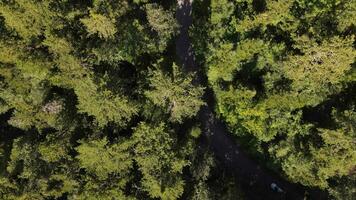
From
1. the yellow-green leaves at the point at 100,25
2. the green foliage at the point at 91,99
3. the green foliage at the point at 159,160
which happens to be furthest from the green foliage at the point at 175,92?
the yellow-green leaves at the point at 100,25

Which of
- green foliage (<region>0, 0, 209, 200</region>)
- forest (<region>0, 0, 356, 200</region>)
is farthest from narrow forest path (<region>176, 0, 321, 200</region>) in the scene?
green foliage (<region>0, 0, 209, 200</region>)

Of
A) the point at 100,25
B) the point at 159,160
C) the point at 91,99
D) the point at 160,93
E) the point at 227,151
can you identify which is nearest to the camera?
the point at 100,25

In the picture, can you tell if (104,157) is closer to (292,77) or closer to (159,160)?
(159,160)

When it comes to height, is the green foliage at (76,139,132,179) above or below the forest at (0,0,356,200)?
below

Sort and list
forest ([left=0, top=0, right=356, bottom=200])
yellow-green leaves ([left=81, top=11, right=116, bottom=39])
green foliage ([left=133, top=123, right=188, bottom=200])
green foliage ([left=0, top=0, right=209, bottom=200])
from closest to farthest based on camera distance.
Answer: yellow-green leaves ([left=81, top=11, right=116, bottom=39])
forest ([left=0, top=0, right=356, bottom=200])
green foliage ([left=0, top=0, right=209, bottom=200])
green foliage ([left=133, top=123, right=188, bottom=200])

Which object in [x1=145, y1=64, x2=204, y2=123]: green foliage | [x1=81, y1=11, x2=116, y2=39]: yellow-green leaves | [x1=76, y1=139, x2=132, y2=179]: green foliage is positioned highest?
[x1=81, y1=11, x2=116, y2=39]: yellow-green leaves

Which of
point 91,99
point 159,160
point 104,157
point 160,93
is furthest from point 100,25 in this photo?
point 159,160

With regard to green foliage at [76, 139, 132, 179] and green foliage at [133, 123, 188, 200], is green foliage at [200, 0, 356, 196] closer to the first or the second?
green foliage at [133, 123, 188, 200]
